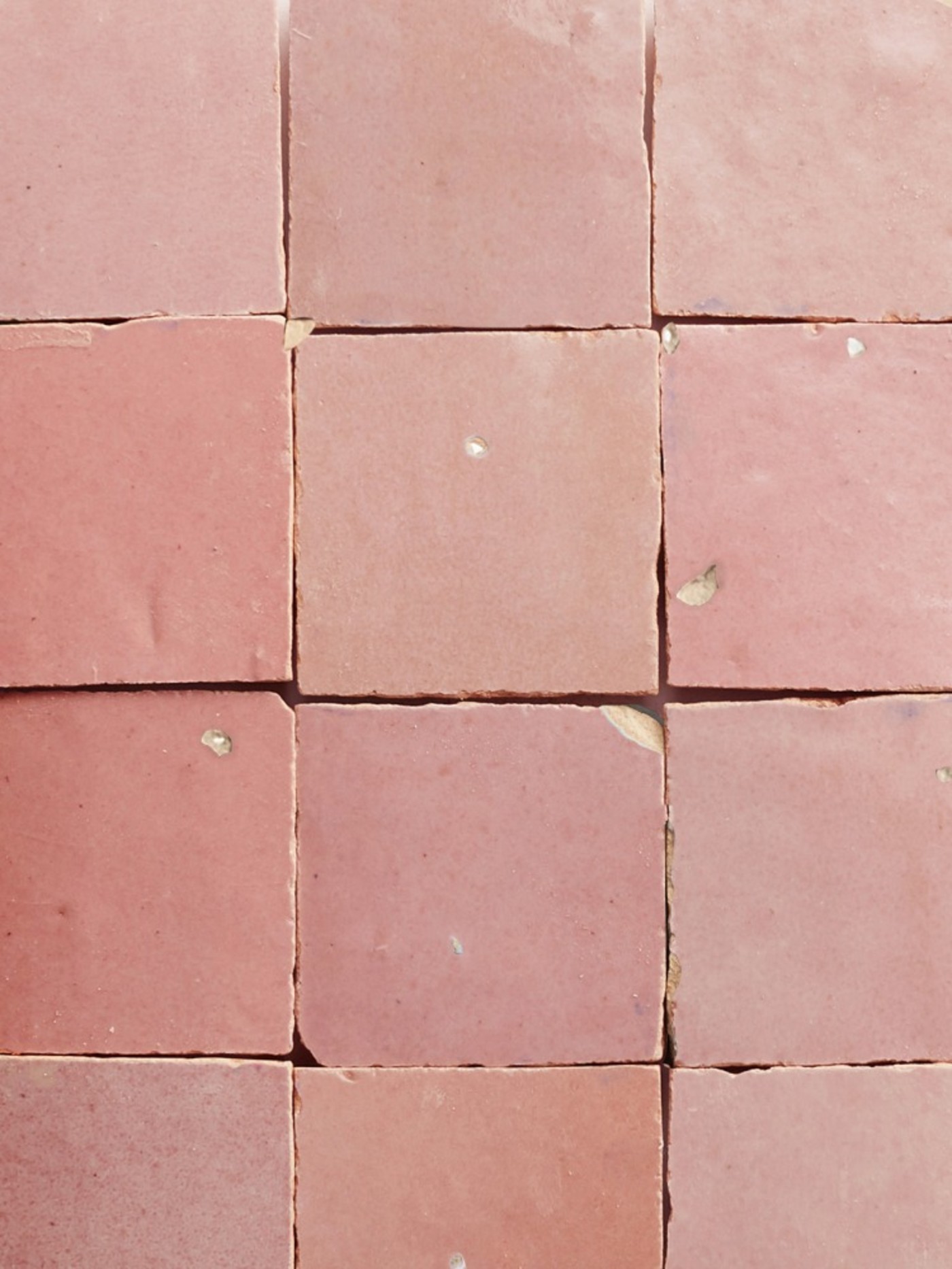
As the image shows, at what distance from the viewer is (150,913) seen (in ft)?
3.61

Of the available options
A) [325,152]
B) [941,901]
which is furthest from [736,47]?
[941,901]

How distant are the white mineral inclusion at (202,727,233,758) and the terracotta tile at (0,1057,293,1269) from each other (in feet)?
1.18

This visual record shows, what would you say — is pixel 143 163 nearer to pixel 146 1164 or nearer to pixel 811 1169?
pixel 146 1164

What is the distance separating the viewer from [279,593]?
110 cm

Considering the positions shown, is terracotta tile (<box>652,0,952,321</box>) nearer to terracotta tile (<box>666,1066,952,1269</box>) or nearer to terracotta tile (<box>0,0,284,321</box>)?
terracotta tile (<box>0,0,284,321</box>)

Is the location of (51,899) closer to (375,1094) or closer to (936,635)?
(375,1094)

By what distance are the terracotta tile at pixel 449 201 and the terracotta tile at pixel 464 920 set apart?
1.61 feet

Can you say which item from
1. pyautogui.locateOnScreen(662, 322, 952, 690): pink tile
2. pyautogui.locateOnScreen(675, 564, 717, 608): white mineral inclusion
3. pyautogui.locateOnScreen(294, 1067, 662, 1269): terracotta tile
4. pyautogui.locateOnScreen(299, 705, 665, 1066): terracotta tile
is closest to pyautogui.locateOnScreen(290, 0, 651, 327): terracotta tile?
pyautogui.locateOnScreen(662, 322, 952, 690): pink tile

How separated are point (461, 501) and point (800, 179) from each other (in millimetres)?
550

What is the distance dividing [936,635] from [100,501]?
986 mm

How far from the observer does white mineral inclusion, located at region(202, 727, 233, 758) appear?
1105 mm

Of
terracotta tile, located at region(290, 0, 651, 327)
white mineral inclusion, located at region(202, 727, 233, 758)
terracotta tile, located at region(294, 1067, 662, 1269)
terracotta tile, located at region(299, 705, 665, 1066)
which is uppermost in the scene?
terracotta tile, located at region(290, 0, 651, 327)

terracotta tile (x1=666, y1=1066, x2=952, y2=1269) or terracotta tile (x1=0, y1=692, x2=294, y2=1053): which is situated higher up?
terracotta tile (x1=0, y1=692, x2=294, y2=1053)

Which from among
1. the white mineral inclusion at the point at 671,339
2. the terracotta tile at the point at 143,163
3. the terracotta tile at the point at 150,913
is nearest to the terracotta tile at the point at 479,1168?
the terracotta tile at the point at 150,913
